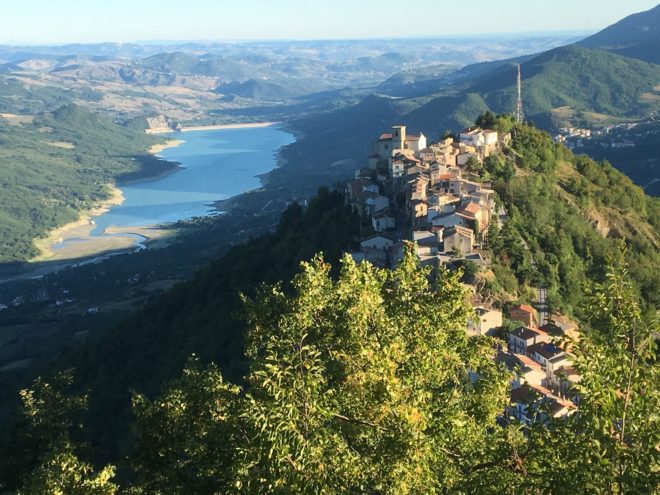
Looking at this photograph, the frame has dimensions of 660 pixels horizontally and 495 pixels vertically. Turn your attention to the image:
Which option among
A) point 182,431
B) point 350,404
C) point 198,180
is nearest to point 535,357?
point 182,431

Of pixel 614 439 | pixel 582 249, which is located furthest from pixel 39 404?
Result: pixel 582 249

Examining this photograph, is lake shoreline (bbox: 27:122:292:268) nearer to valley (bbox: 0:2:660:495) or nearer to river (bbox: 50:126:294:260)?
river (bbox: 50:126:294:260)

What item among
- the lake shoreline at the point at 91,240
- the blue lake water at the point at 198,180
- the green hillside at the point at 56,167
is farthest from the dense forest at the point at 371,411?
the blue lake water at the point at 198,180

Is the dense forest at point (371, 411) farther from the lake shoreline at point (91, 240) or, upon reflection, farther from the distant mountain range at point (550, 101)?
the distant mountain range at point (550, 101)

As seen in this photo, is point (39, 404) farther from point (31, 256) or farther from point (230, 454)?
point (31, 256)

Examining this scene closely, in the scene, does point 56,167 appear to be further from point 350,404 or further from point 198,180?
point 350,404
